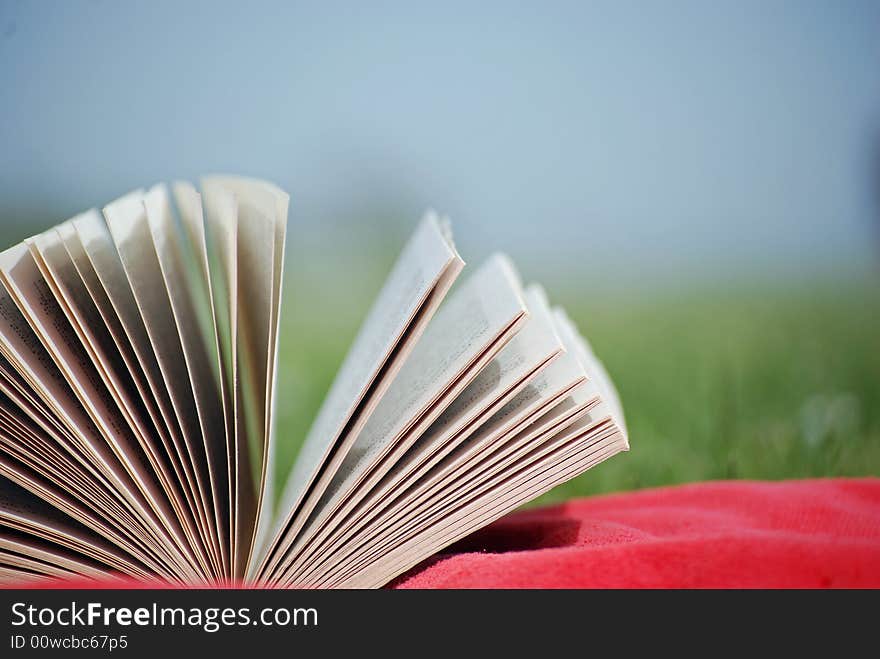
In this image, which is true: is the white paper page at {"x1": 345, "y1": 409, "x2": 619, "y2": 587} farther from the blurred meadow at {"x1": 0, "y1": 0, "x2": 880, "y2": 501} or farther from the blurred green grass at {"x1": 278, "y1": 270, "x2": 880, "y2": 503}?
the blurred meadow at {"x1": 0, "y1": 0, "x2": 880, "y2": 501}

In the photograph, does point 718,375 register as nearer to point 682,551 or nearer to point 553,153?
point 553,153

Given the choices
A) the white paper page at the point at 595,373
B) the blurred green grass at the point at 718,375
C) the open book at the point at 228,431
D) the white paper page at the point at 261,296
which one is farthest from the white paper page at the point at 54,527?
the blurred green grass at the point at 718,375

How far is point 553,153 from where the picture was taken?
7.82 ft

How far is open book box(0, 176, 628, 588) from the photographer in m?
0.62

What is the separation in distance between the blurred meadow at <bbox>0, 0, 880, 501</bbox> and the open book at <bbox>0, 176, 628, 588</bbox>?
1232mm

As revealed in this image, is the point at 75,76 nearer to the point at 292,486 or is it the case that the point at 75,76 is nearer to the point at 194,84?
the point at 194,84

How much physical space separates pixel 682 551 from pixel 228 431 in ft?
1.17

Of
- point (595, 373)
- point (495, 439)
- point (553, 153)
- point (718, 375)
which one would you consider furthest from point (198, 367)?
point (553, 153)

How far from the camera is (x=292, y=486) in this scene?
27.2 inches

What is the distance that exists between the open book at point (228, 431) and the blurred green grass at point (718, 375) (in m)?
1.04
